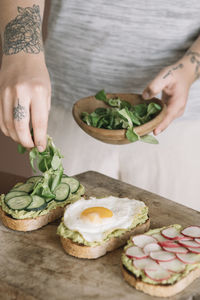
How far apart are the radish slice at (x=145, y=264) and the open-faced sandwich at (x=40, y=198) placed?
704 millimetres

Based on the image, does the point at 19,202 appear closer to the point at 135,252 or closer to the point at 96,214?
the point at 96,214

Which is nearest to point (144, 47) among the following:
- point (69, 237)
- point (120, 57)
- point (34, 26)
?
point (120, 57)

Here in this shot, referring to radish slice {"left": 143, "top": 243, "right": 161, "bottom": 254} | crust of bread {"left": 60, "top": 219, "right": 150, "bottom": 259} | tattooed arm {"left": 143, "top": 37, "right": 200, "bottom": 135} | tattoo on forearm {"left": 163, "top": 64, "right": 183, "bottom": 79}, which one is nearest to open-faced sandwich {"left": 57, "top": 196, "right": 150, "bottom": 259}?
crust of bread {"left": 60, "top": 219, "right": 150, "bottom": 259}

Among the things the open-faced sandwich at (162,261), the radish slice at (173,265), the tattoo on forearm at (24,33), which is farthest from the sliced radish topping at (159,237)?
the tattoo on forearm at (24,33)

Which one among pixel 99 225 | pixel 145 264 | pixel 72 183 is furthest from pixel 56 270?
pixel 72 183

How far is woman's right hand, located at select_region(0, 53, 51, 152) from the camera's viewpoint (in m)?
2.44

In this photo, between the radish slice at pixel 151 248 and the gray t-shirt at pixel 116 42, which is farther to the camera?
the gray t-shirt at pixel 116 42

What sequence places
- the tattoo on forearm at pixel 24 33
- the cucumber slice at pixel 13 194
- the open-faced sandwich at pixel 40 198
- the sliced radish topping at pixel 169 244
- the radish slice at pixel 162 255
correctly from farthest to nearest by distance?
the cucumber slice at pixel 13 194 → the open-faced sandwich at pixel 40 198 → the tattoo on forearm at pixel 24 33 → the sliced radish topping at pixel 169 244 → the radish slice at pixel 162 255

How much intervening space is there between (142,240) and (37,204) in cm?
66

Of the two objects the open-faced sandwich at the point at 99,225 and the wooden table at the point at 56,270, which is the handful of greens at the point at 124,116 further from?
the wooden table at the point at 56,270

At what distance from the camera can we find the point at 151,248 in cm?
248

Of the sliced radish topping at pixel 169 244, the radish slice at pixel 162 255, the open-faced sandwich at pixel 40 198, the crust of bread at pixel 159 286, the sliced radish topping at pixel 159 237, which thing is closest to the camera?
the crust of bread at pixel 159 286

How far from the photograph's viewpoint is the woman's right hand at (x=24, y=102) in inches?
96.2

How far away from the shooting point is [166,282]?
2279mm
